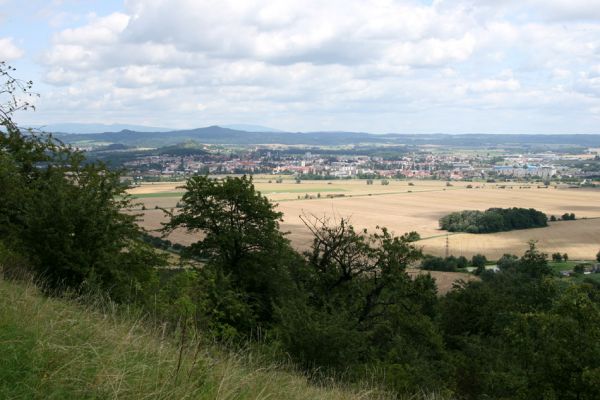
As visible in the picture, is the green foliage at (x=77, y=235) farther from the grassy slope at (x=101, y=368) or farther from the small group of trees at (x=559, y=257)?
the small group of trees at (x=559, y=257)

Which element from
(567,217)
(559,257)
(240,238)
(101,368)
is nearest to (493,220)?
(567,217)

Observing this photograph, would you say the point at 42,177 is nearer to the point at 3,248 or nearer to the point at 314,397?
the point at 3,248

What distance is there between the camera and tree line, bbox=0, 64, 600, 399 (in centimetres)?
1376

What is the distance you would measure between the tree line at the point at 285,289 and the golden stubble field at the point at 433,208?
14.7 m

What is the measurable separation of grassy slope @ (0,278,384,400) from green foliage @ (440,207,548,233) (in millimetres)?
80951

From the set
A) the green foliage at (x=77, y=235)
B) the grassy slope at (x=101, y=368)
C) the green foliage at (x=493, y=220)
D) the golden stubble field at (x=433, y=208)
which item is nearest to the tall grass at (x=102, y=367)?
the grassy slope at (x=101, y=368)

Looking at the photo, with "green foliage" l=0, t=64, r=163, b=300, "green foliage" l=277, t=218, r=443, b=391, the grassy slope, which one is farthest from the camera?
"green foliage" l=277, t=218, r=443, b=391

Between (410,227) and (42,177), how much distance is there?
63953 millimetres

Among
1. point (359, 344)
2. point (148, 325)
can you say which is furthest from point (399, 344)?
point (148, 325)

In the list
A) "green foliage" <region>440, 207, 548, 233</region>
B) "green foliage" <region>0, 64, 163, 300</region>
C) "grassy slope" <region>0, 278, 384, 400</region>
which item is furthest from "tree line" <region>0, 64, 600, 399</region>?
"green foliage" <region>440, 207, 548, 233</region>

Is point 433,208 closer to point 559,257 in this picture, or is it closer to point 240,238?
point 559,257

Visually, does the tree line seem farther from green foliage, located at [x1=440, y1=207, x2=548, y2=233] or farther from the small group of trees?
green foliage, located at [x1=440, y1=207, x2=548, y2=233]

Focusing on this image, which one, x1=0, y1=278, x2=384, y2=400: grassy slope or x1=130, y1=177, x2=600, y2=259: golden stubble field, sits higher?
x1=0, y1=278, x2=384, y2=400: grassy slope

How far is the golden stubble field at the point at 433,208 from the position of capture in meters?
70.2
